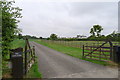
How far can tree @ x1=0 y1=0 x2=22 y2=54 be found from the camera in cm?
404

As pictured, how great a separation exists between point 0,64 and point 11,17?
210 cm

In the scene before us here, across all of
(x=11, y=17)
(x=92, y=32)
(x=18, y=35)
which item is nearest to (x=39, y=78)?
(x=18, y=35)

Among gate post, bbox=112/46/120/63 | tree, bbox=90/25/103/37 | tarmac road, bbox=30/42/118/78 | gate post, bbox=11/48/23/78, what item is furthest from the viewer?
tree, bbox=90/25/103/37

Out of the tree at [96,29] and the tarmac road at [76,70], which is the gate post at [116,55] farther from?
the tree at [96,29]

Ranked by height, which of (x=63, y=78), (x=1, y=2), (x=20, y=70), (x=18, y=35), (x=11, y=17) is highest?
(x=1, y=2)

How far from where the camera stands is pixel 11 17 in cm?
444

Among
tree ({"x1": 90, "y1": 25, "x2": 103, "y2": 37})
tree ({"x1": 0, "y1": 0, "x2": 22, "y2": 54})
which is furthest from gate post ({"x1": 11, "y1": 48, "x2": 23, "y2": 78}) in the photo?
tree ({"x1": 90, "y1": 25, "x2": 103, "y2": 37})

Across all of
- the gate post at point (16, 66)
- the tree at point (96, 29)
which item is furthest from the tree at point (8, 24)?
the tree at point (96, 29)

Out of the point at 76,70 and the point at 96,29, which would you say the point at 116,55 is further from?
the point at 96,29

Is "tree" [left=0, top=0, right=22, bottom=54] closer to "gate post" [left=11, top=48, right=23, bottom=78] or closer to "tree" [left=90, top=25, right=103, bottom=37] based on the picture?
"gate post" [left=11, top=48, right=23, bottom=78]

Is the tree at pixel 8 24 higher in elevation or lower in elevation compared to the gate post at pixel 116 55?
higher

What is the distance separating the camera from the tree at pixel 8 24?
4.04 meters

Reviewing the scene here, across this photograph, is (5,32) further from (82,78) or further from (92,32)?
(92,32)

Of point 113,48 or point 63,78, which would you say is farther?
point 113,48
